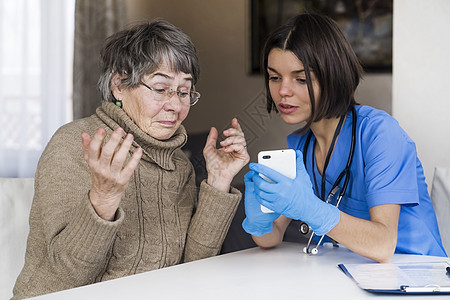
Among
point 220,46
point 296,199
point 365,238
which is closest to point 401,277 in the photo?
point 365,238

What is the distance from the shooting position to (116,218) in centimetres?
110

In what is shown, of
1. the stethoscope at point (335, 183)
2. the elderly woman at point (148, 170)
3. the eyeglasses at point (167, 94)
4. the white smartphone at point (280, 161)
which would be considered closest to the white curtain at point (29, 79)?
the elderly woman at point (148, 170)

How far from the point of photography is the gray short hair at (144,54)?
1319 mm

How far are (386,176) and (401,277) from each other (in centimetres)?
26

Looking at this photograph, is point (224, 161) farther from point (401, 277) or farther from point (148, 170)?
point (401, 277)

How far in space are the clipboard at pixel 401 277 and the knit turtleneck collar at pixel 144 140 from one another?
512mm

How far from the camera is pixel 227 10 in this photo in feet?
11.4

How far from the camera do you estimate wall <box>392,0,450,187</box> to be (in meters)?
1.79

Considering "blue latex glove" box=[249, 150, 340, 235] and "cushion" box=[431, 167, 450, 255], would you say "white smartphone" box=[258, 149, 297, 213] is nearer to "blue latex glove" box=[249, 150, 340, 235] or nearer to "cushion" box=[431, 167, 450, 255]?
"blue latex glove" box=[249, 150, 340, 235]

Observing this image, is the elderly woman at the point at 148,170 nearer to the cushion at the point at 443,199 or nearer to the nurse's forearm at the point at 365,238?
the nurse's forearm at the point at 365,238

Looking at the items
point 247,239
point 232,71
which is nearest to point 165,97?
point 247,239

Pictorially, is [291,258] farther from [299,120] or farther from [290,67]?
[290,67]

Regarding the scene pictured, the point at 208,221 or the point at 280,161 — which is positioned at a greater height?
the point at 280,161

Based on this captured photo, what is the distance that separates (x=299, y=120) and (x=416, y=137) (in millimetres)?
701
